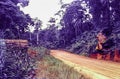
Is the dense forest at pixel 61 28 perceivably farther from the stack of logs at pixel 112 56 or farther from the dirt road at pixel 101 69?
the dirt road at pixel 101 69

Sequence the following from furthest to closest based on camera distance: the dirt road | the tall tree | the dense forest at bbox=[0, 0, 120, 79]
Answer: the tall tree < the dirt road < the dense forest at bbox=[0, 0, 120, 79]

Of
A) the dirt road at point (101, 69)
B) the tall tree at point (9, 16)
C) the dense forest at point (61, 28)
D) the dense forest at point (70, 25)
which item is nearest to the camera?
the dense forest at point (61, 28)

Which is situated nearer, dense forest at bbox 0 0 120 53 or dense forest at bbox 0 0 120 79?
dense forest at bbox 0 0 120 79

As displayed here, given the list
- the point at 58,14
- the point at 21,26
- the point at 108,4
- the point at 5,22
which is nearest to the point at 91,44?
the point at 108,4

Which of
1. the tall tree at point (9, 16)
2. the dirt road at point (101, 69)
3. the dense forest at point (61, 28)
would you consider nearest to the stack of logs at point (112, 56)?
the dense forest at point (61, 28)

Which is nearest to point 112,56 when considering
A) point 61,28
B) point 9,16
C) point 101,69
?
point 101,69

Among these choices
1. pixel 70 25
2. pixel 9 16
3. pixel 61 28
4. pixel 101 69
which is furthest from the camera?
pixel 61 28

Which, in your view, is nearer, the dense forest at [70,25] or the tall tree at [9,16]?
the tall tree at [9,16]

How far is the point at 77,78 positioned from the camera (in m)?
8.91

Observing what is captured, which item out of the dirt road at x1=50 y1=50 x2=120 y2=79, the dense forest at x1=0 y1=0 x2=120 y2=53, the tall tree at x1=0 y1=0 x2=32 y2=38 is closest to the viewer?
the dirt road at x1=50 y1=50 x2=120 y2=79

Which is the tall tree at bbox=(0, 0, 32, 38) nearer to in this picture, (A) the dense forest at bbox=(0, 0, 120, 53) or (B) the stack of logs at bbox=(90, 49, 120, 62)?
(A) the dense forest at bbox=(0, 0, 120, 53)

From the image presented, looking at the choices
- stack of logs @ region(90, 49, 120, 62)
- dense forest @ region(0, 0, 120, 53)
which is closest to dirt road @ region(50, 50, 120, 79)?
stack of logs @ region(90, 49, 120, 62)

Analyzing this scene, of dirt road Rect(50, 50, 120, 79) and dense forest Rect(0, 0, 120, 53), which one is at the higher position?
dense forest Rect(0, 0, 120, 53)

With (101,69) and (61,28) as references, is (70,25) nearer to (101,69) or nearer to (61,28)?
(61,28)
